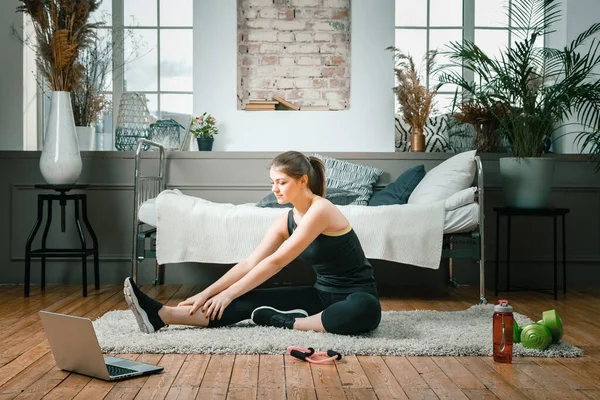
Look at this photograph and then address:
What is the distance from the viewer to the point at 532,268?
4.73m

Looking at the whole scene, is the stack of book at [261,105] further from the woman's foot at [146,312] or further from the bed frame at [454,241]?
the woman's foot at [146,312]

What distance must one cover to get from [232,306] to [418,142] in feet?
7.86

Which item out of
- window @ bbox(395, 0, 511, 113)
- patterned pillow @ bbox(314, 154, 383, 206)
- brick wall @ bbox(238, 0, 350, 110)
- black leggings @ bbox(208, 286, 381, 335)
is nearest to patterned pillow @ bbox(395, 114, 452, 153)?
window @ bbox(395, 0, 511, 113)

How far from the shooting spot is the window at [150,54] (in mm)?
5367

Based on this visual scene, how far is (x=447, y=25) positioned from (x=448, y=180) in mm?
1886

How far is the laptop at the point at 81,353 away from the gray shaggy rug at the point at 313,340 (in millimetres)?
263

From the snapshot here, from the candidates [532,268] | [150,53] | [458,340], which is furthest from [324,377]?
[150,53]

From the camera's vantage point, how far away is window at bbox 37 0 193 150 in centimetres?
537

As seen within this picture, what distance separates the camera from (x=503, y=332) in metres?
2.50

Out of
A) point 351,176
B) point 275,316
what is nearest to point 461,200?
point 351,176

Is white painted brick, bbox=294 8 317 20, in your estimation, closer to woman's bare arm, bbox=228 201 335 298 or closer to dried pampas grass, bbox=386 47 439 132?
dried pampas grass, bbox=386 47 439 132

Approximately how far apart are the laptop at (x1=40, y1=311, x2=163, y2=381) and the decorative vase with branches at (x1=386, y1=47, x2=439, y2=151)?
3016 millimetres

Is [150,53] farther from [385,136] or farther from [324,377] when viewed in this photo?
[324,377]

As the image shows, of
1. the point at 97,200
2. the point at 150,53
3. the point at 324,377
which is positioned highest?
the point at 150,53
